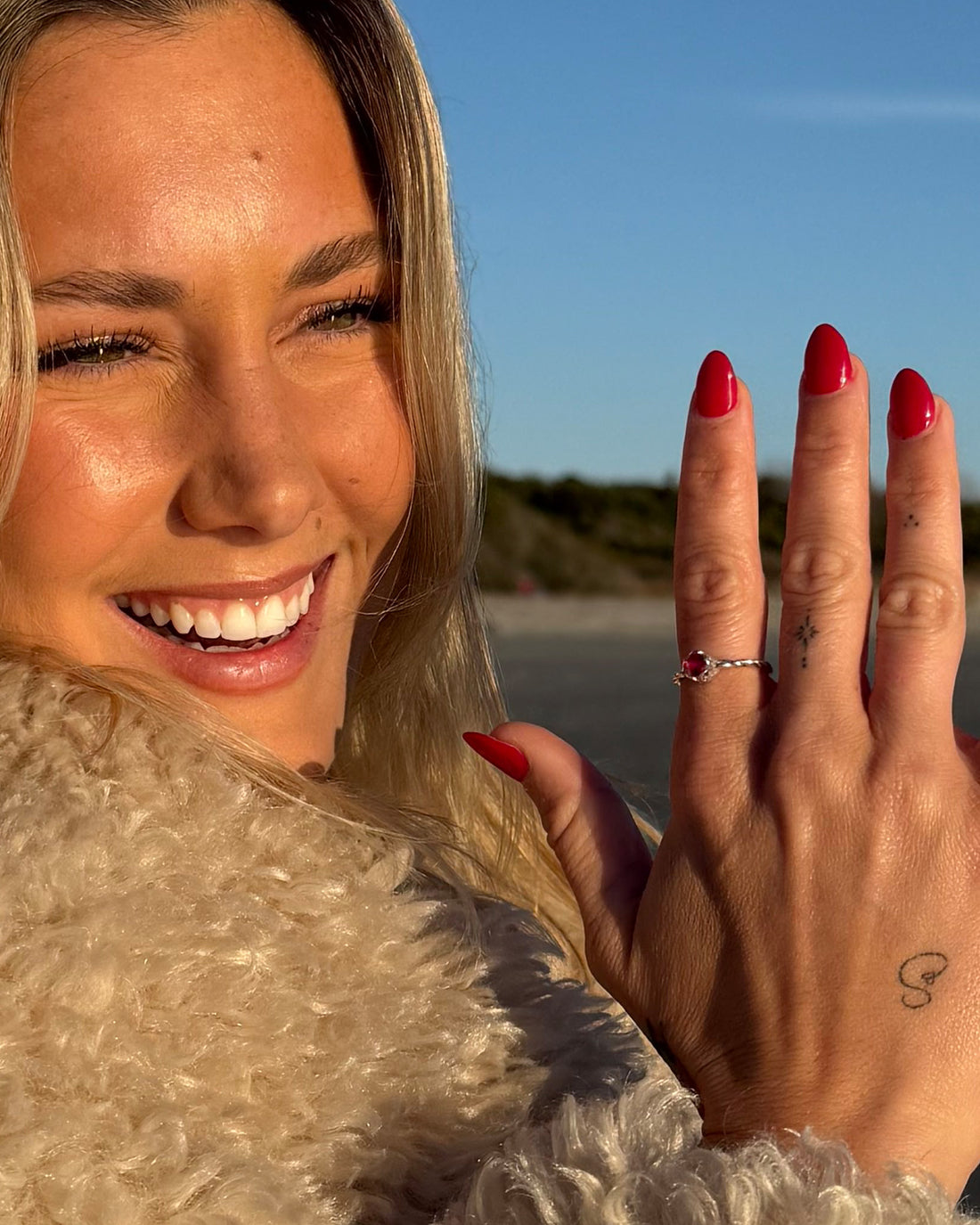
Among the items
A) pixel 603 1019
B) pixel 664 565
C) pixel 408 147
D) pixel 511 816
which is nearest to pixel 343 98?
pixel 408 147

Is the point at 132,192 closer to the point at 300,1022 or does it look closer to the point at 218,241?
the point at 218,241

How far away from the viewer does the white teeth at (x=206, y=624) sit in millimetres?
2125

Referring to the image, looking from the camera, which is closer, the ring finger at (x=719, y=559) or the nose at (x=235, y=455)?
the ring finger at (x=719, y=559)

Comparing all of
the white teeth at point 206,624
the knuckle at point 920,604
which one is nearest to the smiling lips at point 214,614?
the white teeth at point 206,624

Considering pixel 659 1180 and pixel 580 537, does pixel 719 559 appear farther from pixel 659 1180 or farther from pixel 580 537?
pixel 580 537

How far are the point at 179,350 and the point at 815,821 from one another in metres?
1.07

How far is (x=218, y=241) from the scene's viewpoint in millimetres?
1993

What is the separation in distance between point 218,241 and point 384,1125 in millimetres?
1174

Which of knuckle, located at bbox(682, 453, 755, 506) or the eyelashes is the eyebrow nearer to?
the eyelashes

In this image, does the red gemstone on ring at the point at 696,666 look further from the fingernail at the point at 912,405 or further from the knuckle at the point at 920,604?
the fingernail at the point at 912,405

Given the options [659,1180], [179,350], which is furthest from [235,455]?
[659,1180]

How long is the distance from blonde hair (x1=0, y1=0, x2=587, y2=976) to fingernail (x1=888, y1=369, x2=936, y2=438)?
2.66 feet

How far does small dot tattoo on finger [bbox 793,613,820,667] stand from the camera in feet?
5.68

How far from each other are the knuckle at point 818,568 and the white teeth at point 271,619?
32.2 inches
